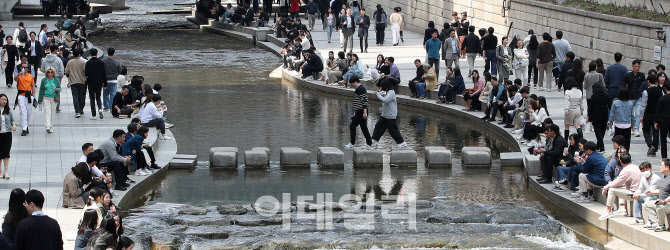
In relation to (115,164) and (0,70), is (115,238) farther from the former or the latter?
(0,70)

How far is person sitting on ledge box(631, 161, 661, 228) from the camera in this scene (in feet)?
43.1

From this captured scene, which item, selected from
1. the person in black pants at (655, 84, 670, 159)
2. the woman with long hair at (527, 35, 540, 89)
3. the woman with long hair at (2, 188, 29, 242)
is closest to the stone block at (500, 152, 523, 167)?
the person in black pants at (655, 84, 670, 159)

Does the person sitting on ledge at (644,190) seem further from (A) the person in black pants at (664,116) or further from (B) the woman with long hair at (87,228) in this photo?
(B) the woman with long hair at (87,228)

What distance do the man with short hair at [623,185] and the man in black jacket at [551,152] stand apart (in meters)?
2.05

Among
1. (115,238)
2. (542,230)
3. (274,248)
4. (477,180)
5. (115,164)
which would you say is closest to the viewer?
(115,238)

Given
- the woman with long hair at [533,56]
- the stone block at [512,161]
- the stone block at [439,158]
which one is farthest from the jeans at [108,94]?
the woman with long hair at [533,56]

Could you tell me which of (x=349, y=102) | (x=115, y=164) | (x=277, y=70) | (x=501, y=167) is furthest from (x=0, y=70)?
(x=501, y=167)

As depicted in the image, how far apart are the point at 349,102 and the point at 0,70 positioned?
11318mm

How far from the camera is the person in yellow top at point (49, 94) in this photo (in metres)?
20.0

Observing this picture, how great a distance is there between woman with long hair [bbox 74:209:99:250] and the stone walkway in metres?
1.53

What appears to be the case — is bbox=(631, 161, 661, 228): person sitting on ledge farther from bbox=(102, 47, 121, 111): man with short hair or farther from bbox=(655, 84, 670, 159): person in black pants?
bbox=(102, 47, 121, 111): man with short hair

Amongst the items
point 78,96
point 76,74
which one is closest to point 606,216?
point 76,74

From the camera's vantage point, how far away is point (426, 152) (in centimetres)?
1828

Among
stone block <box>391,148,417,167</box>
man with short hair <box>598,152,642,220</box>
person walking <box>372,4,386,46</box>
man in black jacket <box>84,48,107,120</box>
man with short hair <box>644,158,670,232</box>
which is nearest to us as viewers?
man with short hair <box>644,158,670,232</box>
